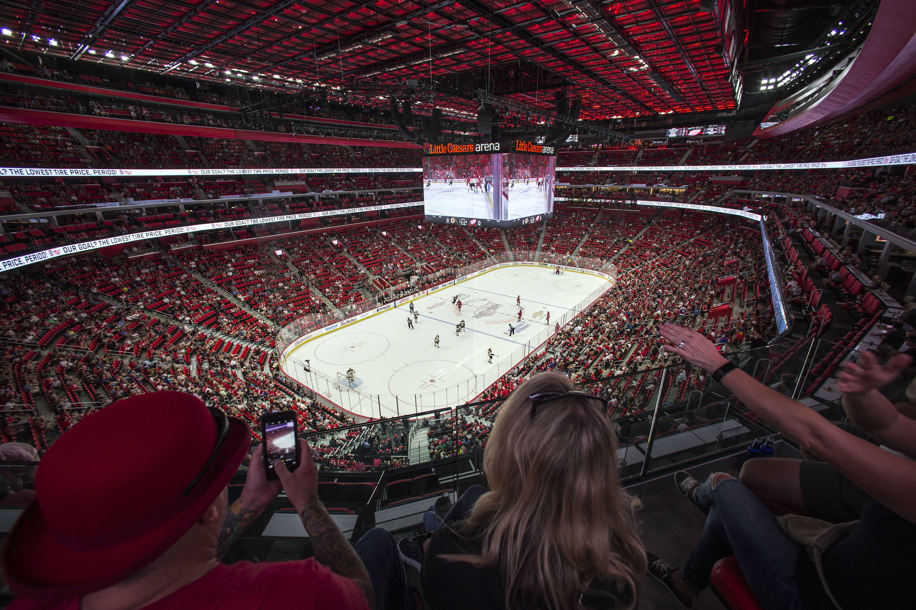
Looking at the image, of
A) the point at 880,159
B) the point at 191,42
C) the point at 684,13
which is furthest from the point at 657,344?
the point at 191,42

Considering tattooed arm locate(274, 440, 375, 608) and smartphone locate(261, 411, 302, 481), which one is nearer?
tattooed arm locate(274, 440, 375, 608)

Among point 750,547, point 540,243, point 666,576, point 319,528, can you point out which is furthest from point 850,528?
point 540,243

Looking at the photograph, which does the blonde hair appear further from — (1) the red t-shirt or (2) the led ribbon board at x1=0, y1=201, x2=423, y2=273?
(2) the led ribbon board at x1=0, y1=201, x2=423, y2=273

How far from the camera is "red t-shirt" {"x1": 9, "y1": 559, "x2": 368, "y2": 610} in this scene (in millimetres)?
925

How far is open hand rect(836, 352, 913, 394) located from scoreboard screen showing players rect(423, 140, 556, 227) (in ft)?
50.4

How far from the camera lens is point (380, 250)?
31.3 metres

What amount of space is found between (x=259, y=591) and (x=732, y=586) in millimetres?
2370

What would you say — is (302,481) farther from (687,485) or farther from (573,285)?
(573,285)

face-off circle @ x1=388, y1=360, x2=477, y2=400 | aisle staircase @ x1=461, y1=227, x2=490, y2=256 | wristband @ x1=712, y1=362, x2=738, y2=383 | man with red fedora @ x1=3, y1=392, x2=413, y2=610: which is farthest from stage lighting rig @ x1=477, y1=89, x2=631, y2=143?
man with red fedora @ x1=3, y1=392, x2=413, y2=610

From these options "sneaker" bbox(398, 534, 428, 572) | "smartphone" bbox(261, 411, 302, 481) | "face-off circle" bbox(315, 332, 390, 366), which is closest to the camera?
"smartphone" bbox(261, 411, 302, 481)

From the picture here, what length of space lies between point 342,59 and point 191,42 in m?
5.98

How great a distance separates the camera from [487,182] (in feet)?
54.6

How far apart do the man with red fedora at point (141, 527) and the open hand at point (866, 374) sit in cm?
201

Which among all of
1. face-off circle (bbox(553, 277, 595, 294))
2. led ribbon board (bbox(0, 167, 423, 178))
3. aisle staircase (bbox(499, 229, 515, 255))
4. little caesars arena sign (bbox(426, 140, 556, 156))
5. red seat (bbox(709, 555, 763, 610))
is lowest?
face-off circle (bbox(553, 277, 595, 294))
